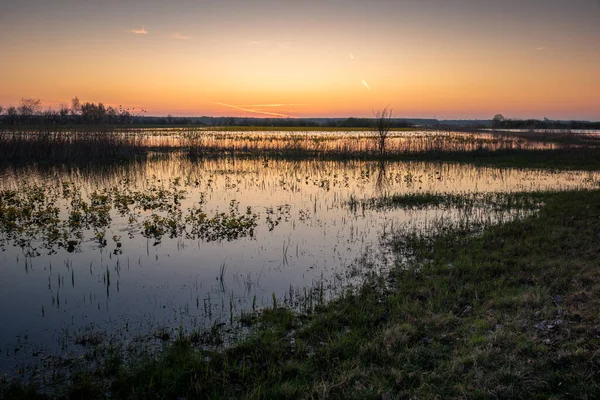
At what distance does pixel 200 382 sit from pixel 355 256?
5.83 m

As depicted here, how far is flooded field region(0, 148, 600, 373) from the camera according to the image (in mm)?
6922

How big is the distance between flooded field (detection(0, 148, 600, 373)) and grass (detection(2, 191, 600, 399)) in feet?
3.24

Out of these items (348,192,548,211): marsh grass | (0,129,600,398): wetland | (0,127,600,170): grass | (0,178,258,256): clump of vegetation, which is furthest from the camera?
(0,127,600,170): grass

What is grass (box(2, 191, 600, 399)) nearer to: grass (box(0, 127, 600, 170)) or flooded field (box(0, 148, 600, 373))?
flooded field (box(0, 148, 600, 373))

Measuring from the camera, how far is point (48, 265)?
9344 millimetres

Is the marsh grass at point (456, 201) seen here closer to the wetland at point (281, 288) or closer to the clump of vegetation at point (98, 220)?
the wetland at point (281, 288)

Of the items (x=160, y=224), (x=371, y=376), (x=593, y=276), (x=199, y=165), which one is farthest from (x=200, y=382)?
(x=199, y=165)

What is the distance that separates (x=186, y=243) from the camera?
36.4ft

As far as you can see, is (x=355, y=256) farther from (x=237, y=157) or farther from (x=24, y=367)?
(x=237, y=157)

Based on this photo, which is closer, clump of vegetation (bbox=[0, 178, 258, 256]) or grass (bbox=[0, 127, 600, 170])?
clump of vegetation (bbox=[0, 178, 258, 256])

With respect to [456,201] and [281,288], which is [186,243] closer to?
[281,288]

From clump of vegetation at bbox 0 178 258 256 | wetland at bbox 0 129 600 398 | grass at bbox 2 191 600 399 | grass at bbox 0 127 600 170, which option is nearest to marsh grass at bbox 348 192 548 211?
wetland at bbox 0 129 600 398

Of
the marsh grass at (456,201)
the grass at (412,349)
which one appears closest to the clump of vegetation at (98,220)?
the marsh grass at (456,201)

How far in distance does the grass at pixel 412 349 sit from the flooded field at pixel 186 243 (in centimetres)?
99
